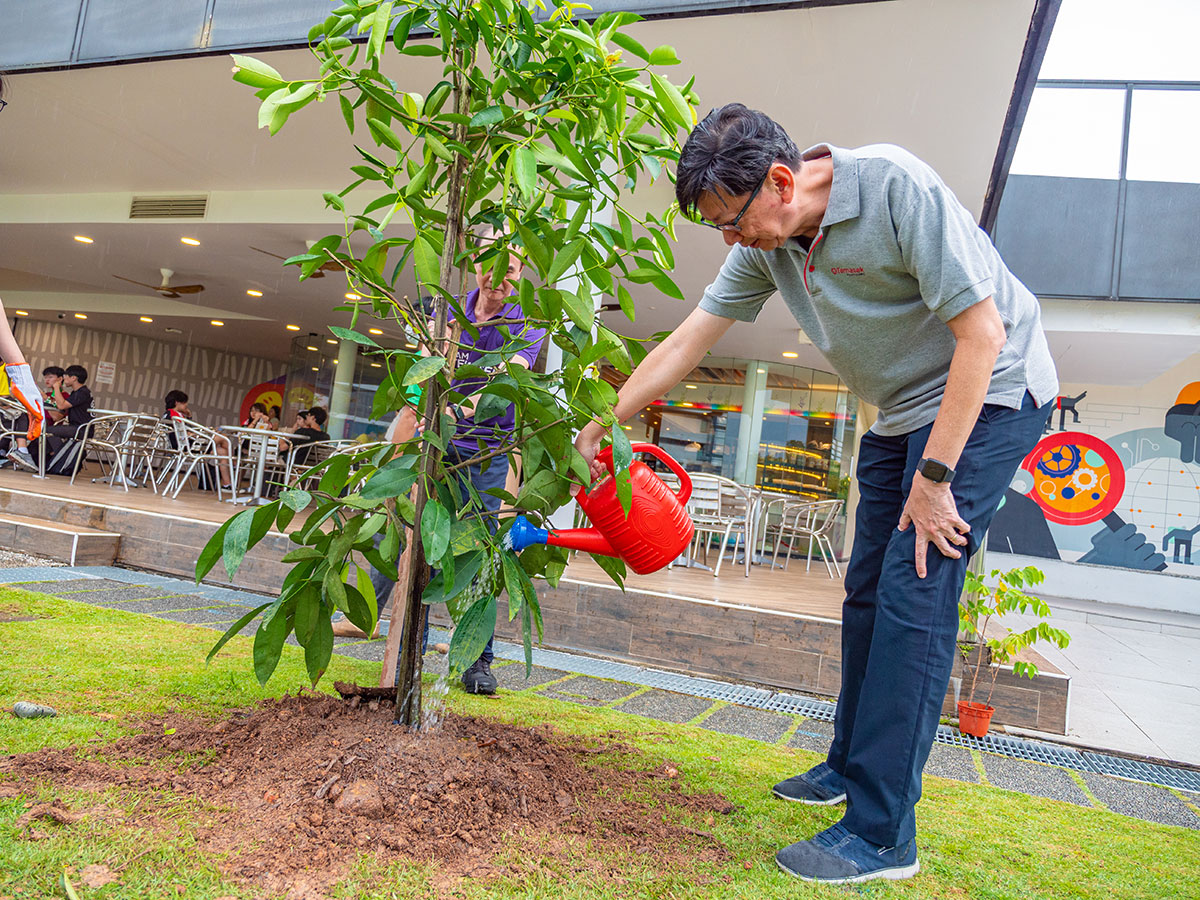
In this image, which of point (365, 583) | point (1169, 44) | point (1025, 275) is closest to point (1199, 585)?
point (1025, 275)

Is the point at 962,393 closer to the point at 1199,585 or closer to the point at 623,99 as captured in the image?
the point at 623,99

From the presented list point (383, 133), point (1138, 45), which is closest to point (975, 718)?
point (383, 133)

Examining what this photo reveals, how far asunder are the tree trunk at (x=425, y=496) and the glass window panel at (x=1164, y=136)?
7595mm

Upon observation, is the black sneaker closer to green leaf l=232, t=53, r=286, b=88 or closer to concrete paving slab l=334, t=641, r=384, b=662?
concrete paving slab l=334, t=641, r=384, b=662

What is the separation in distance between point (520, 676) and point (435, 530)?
164 centimetres

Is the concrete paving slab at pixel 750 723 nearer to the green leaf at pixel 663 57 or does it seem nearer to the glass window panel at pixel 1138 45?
the green leaf at pixel 663 57

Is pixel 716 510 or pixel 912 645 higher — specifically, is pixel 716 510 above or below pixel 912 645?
Answer: above

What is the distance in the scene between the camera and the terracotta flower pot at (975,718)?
8.36 ft

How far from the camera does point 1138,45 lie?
738cm

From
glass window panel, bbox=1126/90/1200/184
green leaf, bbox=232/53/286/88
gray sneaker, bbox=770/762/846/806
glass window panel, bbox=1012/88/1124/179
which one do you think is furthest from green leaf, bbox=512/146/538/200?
glass window panel, bbox=1126/90/1200/184

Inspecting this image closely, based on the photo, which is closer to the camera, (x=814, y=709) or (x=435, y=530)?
Answer: (x=435, y=530)

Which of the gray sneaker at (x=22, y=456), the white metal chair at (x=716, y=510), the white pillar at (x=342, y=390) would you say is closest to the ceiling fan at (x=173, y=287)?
the white pillar at (x=342, y=390)

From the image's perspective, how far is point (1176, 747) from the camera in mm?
2723

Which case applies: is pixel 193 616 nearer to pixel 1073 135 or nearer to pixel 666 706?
pixel 666 706
